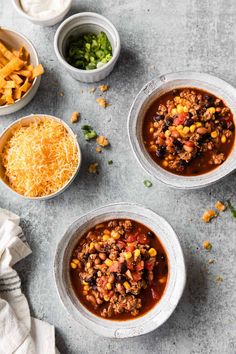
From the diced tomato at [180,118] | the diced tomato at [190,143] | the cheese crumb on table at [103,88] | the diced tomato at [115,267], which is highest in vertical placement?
the cheese crumb on table at [103,88]

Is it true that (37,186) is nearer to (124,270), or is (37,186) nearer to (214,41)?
(124,270)

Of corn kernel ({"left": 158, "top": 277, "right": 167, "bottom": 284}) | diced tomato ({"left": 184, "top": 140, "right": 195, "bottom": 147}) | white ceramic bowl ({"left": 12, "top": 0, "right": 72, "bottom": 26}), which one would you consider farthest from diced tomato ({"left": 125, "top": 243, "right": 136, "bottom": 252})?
white ceramic bowl ({"left": 12, "top": 0, "right": 72, "bottom": 26})

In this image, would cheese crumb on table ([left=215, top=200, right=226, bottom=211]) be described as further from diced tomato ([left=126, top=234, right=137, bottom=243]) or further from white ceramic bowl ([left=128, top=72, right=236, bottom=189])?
diced tomato ([left=126, top=234, right=137, bottom=243])

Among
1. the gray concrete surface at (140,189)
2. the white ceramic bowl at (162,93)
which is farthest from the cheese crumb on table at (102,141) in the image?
the white ceramic bowl at (162,93)

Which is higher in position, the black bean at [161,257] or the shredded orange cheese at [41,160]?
the shredded orange cheese at [41,160]

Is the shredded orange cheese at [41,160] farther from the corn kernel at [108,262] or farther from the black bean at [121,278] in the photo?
the black bean at [121,278]
